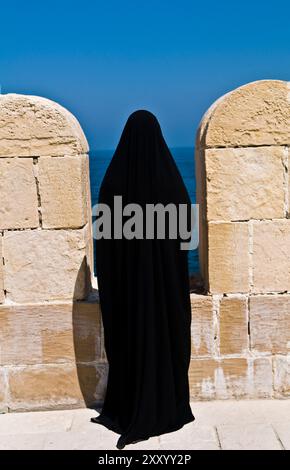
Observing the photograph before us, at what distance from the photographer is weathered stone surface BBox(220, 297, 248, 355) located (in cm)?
414

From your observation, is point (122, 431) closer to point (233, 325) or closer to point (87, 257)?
point (233, 325)

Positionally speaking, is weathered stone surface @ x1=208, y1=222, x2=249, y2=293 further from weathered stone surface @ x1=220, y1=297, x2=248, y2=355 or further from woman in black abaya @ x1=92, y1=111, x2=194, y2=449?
woman in black abaya @ x1=92, y1=111, x2=194, y2=449

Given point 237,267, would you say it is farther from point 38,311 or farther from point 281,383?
point 38,311

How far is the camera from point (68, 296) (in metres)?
4.13

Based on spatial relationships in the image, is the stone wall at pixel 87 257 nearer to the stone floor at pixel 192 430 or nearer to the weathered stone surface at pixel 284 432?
the stone floor at pixel 192 430

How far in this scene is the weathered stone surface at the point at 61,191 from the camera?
3.97 metres

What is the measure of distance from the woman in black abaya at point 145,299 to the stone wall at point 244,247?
35cm

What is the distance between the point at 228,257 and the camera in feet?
13.5

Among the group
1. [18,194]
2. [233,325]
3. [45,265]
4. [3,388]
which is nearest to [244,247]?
[233,325]

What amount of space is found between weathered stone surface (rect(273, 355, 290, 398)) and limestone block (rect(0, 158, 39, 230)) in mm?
2009

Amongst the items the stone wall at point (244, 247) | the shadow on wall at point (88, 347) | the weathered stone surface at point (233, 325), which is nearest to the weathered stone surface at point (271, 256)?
the stone wall at point (244, 247)

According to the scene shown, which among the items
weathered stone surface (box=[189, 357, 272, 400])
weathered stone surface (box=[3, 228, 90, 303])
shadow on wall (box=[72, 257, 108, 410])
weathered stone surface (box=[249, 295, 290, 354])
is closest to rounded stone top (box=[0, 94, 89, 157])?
weathered stone surface (box=[3, 228, 90, 303])
